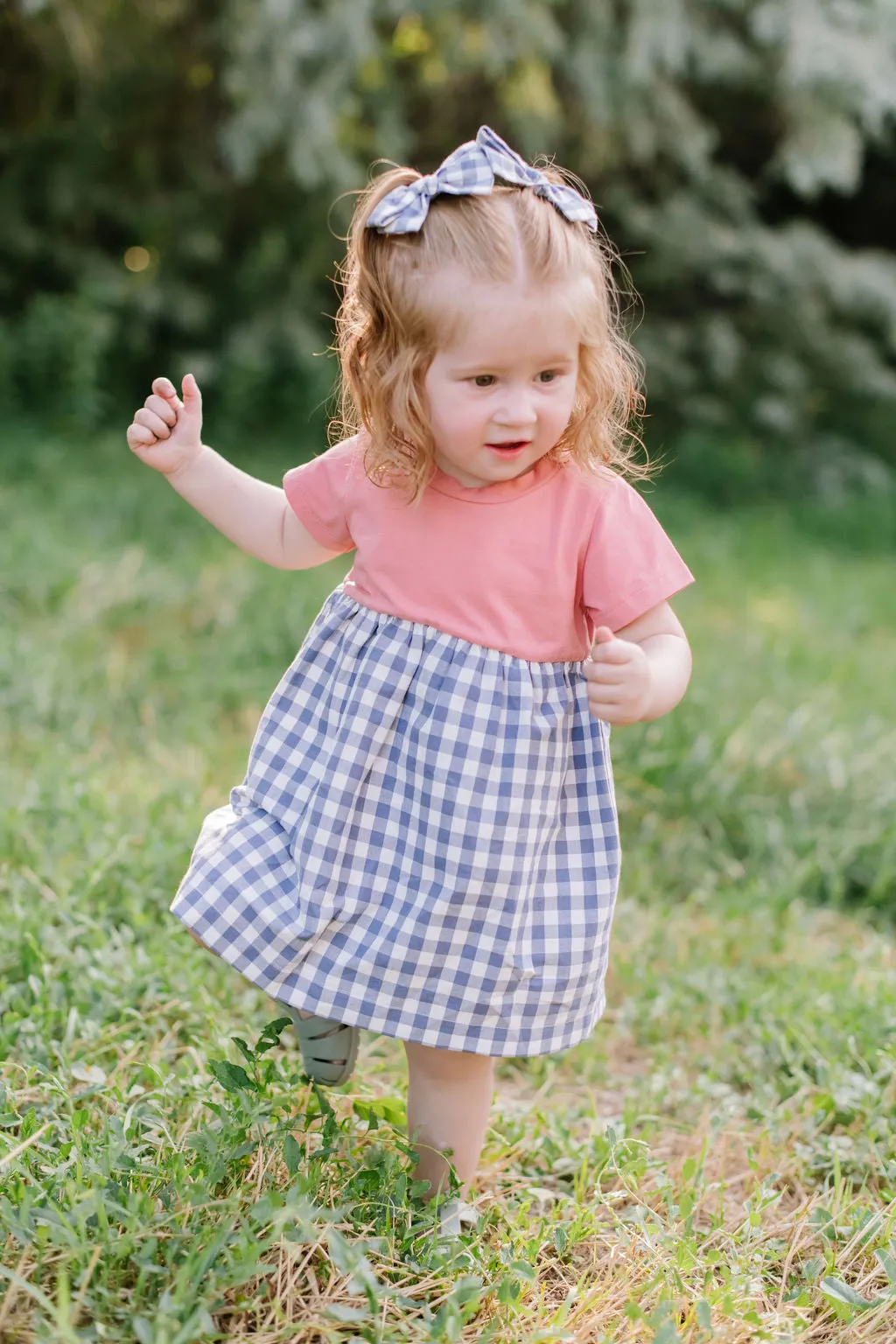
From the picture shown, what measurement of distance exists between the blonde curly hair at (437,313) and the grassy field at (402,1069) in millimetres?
906

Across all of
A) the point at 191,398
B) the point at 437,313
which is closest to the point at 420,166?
the point at 191,398

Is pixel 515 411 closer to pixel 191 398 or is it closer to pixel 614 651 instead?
pixel 614 651

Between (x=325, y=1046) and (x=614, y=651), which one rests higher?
(x=614, y=651)

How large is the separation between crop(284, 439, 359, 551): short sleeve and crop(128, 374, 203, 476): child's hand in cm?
15

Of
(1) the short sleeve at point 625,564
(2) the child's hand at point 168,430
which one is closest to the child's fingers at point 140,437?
(2) the child's hand at point 168,430

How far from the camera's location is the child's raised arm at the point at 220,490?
1.92 m

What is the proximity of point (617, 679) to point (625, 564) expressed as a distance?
20 centimetres

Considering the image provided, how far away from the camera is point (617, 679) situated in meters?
1.63

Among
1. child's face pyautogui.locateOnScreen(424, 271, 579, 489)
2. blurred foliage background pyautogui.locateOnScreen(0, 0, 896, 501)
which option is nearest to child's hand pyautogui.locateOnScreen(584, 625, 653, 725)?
child's face pyautogui.locateOnScreen(424, 271, 579, 489)

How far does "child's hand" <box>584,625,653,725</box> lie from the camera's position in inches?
64.2

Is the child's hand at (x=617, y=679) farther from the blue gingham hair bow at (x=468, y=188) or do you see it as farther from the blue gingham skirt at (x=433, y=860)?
the blue gingham hair bow at (x=468, y=188)

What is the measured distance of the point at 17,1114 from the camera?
195 cm

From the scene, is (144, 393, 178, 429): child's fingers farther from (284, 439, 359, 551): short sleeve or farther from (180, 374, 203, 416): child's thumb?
(284, 439, 359, 551): short sleeve

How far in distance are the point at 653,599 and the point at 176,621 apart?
2.82 metres
